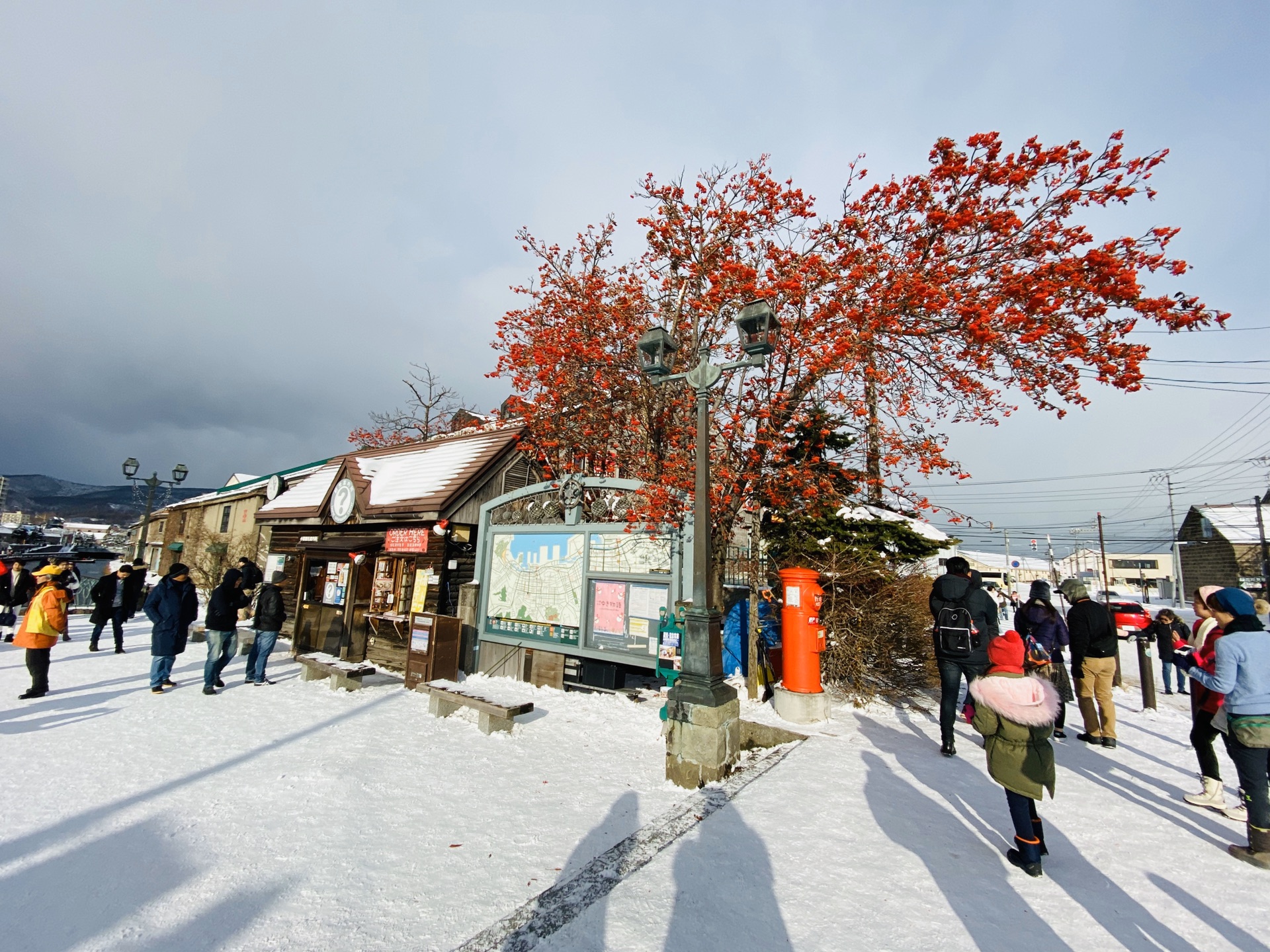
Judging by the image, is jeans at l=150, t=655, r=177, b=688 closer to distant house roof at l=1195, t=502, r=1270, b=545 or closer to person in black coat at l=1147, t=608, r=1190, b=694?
person in black coat at l=1147, t=608, r=1190, b=694

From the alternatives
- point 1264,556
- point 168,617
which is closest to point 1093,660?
point 168,617

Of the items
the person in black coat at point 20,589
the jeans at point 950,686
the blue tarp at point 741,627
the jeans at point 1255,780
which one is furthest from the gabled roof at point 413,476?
the jeans at point 1255,780

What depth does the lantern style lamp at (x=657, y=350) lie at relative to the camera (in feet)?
20.8

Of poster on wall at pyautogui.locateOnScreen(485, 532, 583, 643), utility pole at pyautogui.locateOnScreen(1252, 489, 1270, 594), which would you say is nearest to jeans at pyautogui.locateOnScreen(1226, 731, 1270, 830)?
poster on wall at pyautogui.locateOnScreen(485, 532, 583, 643)

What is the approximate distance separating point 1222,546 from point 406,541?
168 ft

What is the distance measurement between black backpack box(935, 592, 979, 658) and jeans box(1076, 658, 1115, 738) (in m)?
1.59

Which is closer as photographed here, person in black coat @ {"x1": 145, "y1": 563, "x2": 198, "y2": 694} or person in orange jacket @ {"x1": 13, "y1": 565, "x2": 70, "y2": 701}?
person in orange jacket @ {"x1": 13, "y1": 565, "x2": 70, "y2": 701}

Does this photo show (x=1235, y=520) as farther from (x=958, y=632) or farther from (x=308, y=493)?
(x=308, y=493)

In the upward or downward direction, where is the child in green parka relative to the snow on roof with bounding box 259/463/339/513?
downward

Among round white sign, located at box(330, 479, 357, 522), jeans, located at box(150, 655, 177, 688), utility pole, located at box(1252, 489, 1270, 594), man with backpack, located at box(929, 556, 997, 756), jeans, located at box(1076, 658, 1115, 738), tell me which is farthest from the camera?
utility pole, located at box(1252, 489, 1270, 594)

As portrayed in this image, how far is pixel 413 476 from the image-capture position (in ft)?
40.2

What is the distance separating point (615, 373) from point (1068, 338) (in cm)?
749

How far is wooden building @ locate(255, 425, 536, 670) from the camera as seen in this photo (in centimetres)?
1080

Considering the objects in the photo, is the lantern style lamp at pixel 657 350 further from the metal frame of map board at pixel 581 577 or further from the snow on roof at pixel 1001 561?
the snow on roof at pixel 1001 561
